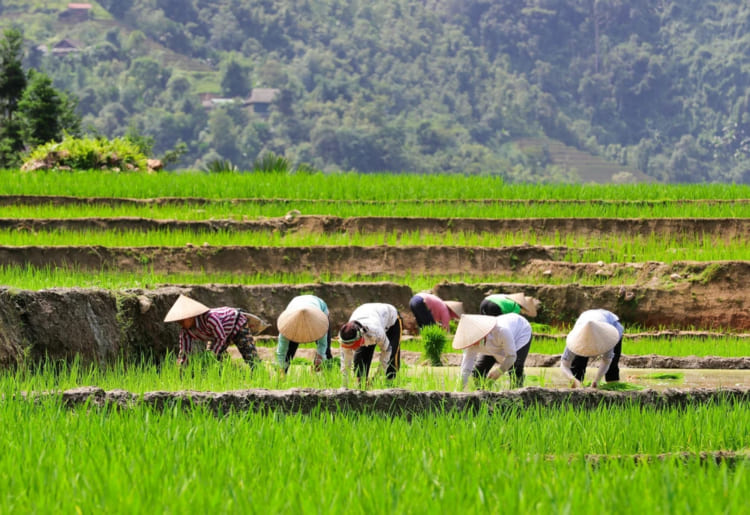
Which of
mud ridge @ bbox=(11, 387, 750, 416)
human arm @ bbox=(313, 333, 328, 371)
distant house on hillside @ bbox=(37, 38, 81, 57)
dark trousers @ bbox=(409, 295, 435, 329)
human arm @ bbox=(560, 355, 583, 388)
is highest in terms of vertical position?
distant house on hillside @ bbox=(37, 38, 81, 57)

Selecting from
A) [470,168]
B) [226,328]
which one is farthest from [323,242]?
[470,168]

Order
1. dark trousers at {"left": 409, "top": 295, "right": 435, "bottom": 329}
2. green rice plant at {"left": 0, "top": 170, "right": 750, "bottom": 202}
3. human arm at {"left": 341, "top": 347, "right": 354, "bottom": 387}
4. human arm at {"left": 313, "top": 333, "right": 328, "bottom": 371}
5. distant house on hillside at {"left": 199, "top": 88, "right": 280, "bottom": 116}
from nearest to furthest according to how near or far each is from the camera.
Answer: human arm at {"left": 341, "top": 347, "right": 354, "bottom": 387} < human arm at {"left": 313, "top": 333, "right": 328, "bottom": 371} < dark trousers at {"left": 409, "top": 295, "right": 435, "bottom": 329} < green rice plant at {"left": 0, "top": 170, "right": 750, "bottom": 202} < distant house on hillside at {"left": 199, "top": 88, "right": 280, "bottom": 116}


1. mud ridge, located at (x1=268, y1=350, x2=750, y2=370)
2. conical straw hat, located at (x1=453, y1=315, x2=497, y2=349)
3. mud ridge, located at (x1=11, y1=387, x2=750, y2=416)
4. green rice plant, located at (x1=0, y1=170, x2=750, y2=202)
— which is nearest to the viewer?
mud ridge, located at (x1=11, y1=387, x2=750, y2=416)

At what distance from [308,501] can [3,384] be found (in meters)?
3.24

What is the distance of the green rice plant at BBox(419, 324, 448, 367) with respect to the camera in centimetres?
1021

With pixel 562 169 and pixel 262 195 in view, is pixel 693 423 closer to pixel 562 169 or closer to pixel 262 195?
pixel 262 195

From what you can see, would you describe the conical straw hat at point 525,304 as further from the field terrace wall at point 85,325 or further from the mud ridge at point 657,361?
the field terrace wall at point 85,325

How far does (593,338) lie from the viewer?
7.75 m

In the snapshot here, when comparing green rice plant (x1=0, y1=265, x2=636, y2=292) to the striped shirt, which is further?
green rice plant (x1=0, y1=265, x2=636, y2=292)

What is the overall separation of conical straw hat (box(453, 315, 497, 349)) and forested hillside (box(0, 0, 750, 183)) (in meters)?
58.6

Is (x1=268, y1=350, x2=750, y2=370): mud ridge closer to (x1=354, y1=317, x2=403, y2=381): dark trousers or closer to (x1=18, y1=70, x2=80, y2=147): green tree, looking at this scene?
(x1=354, y1=317, x2=403, y2=381): dark trousers

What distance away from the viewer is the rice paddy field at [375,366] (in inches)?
158

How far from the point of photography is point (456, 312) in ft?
39.1

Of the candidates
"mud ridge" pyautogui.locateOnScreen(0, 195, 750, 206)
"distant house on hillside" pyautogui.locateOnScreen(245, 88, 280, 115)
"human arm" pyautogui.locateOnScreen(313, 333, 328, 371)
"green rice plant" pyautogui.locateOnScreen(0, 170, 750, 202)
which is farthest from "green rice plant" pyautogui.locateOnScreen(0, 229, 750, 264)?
"distant house on hillside" pyautogui.locateOnScreen(245, 88, 280, 115)
